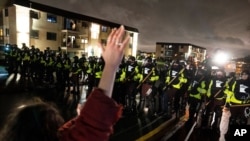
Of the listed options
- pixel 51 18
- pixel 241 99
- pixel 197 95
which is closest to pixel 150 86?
pixel 197 95

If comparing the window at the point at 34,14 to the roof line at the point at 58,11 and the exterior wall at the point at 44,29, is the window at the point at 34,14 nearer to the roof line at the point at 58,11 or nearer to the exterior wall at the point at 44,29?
the exterior wall at the point at 44,29

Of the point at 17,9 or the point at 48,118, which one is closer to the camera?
the point at 48,118

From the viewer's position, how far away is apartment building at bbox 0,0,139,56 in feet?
88.5

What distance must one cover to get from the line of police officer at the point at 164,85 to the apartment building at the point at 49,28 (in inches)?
449

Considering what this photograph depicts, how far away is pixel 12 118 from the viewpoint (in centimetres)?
149

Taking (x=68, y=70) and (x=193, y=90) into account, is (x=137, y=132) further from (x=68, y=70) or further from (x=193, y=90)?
(x=68, y=70)

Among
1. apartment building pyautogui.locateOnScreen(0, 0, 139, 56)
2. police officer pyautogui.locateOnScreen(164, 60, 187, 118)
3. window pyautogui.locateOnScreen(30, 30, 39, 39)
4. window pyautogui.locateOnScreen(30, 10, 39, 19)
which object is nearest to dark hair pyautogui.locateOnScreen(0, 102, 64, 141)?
police officer pyautogui.locateOnScreen(164, 60, 187, 118)

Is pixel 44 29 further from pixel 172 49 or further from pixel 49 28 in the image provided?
pixel 172 49

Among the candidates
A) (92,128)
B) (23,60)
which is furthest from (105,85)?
(23,60)

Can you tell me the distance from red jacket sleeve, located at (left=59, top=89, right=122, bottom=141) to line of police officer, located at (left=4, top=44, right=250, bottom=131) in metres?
6.97

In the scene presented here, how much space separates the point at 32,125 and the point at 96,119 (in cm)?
42

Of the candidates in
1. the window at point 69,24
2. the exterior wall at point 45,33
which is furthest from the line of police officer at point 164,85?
the window at point 69,24

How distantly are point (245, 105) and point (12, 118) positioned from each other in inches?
288

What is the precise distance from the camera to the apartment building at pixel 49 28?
27.0m
